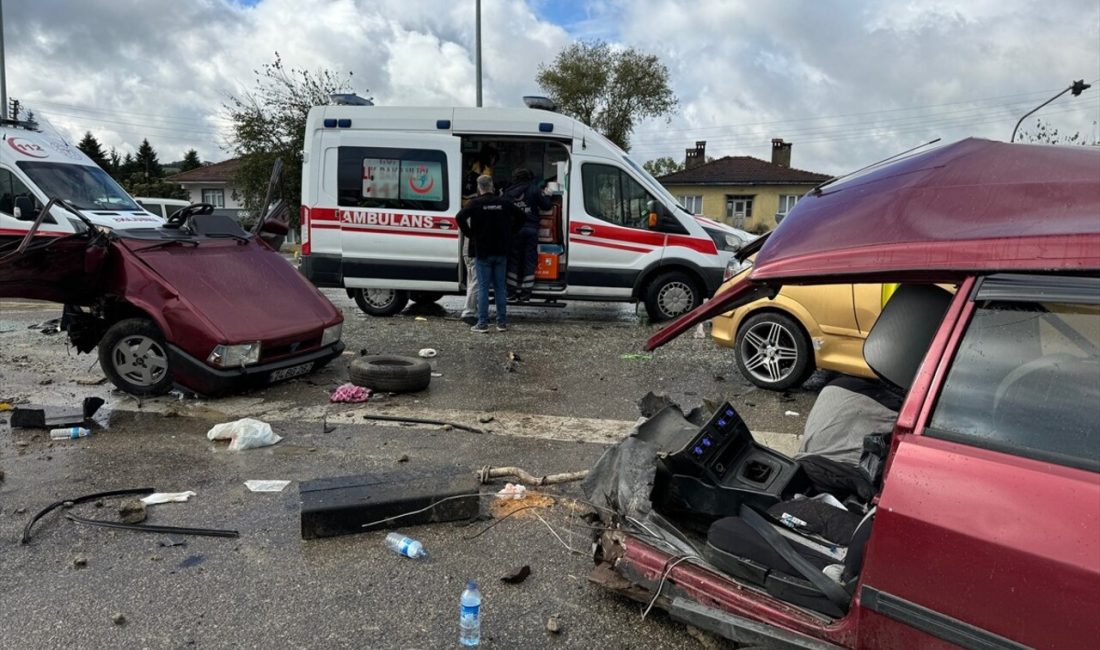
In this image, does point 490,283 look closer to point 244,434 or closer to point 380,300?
point 380,300

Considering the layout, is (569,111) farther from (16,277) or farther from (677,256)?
(16,277)

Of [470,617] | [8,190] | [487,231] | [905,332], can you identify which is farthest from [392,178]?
[905,332]

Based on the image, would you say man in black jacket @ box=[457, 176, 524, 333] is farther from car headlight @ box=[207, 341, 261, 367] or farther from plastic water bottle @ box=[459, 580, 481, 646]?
plastic water bottle @ box=[459, 580, 481, 646]

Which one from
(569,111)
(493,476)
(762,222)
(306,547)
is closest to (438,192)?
(493,476)

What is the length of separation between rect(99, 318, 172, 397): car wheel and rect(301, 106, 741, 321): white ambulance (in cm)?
439

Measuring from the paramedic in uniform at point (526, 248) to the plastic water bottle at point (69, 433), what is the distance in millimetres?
6044

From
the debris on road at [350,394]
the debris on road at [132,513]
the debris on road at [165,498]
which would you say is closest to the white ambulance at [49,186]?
the debris on road at [350,394]

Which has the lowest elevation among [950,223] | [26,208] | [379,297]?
[379,297]

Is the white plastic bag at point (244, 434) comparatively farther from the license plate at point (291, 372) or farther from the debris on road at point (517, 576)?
the debris on road at point (517, 576)

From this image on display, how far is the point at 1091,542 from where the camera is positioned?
1.67 m

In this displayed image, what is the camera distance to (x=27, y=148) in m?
12.6

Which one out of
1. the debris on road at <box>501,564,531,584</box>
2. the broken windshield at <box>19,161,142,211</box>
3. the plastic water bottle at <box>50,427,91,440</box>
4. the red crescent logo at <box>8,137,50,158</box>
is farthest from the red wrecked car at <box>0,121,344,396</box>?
the red crescent logo at <box>8,137,50,158</box>

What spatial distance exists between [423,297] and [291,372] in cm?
522

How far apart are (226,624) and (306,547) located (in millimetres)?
663
